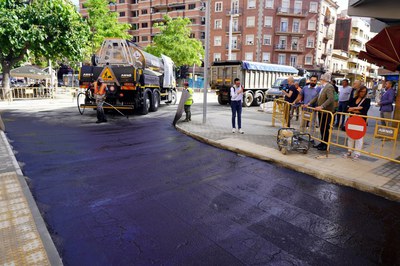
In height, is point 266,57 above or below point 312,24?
below

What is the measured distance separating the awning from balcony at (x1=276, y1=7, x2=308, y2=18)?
1722 inches

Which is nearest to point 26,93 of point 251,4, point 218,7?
point 218,7

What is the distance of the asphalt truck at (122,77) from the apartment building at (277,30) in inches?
1423

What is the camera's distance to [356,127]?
641 centimetres

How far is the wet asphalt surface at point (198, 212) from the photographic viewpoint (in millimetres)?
3080

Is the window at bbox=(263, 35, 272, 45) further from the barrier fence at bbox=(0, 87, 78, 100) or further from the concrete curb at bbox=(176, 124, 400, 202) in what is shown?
the concrete curb at bbox=(176, 124, 400, 202)

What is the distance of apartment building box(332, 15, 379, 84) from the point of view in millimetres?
58219

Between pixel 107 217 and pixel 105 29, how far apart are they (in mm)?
31620

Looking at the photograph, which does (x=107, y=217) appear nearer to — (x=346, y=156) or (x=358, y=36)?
(x=346, y=156)

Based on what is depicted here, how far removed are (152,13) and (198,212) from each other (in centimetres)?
6332

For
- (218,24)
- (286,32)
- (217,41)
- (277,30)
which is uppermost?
(218,24)

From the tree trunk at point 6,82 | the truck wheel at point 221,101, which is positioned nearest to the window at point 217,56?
the truck wheel at point 221,101

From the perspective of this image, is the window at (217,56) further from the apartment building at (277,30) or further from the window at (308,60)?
the window at (308,60)

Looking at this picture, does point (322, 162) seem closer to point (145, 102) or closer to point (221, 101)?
point (145, 102)
